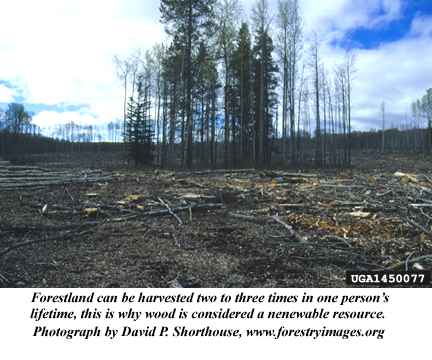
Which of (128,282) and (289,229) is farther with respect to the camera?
(289,229)

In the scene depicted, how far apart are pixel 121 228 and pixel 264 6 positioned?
20976mm

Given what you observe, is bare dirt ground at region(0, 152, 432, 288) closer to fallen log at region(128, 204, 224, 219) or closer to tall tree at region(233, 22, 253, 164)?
fallen log at region(128, 204, 224, 219)

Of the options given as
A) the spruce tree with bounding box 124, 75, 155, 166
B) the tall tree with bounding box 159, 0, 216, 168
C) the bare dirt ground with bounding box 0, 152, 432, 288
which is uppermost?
the tall tree with bounding box 159, 0, 216, 168

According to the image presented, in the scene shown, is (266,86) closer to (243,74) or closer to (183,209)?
(243,74)

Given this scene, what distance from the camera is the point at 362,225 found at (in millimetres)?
5582

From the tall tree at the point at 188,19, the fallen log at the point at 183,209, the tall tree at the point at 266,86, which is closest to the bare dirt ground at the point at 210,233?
the fallen log at the point at 183,209

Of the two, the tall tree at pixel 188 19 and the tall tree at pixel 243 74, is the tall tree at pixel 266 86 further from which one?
the tall tree at pixel 188 19

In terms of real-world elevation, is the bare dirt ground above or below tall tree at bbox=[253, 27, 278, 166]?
below

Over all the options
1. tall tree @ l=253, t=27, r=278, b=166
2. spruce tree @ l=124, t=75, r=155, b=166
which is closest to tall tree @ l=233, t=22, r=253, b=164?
tall tree @ l=253, t=27, r=278, b=166

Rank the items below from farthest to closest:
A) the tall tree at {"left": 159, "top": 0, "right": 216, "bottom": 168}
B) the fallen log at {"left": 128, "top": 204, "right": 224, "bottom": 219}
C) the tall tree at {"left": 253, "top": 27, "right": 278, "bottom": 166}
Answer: the tall tree at {"left": 253, "top": 27, "right": 278, "bottom": 166}
the tall tree at {"left": 159, "top": 0, "right": 216, "bottom": 168}
the fallen log at {"left": 128, "top": 204, "right": 224, "bottom": 219}

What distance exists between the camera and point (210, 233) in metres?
5.54

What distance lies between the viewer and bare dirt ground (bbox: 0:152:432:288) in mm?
3701

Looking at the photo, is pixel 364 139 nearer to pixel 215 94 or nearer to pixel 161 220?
pixel 215 94
